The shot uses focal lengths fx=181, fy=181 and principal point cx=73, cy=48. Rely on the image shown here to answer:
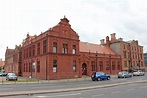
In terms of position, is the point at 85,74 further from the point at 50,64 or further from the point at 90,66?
the point at 50,64

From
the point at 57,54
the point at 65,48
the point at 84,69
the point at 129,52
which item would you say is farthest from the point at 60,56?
the point at 129,52

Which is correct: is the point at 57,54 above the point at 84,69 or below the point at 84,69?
above

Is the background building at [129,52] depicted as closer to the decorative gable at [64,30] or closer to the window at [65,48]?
the decorative gable at [64,30]

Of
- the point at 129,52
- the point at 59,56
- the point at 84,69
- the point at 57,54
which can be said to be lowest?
the point at 84,69

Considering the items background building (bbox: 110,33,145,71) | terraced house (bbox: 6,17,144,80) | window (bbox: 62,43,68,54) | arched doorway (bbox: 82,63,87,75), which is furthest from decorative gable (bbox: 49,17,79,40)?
background building (bbox: 110,33,145,71)

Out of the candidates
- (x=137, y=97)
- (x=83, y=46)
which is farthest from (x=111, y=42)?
(x=137, y=97)

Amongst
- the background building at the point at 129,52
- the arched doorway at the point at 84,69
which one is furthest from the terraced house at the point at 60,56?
the background building at the point at 129,52

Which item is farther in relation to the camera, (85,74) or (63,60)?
(85,74)

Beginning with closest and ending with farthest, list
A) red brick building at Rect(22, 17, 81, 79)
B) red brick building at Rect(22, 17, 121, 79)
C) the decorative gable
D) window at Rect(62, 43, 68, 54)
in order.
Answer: red brick building at Rect(22, 17, 81, 79)
red brick building at Rect(22, 17, 121, 79)
the decorative gable
window at Rect(62, 43, 68, 54)

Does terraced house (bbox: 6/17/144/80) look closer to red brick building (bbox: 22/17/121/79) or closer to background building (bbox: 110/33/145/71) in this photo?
red brick building (bbox: 22/17/121/79)

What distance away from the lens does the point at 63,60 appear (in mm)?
44281

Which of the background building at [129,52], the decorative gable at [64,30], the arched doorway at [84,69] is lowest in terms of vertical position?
the arched doorway at [84,69]

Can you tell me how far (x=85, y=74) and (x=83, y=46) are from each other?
10.0 m

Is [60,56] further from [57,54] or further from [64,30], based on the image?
[64,30]
